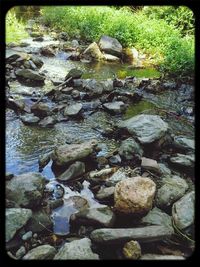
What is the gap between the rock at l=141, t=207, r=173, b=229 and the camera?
3.31 m

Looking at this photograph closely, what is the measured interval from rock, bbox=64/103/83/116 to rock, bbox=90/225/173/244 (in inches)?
126

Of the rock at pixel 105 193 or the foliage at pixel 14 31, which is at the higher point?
the rock at pixel 105 193

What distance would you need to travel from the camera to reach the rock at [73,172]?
4.19m

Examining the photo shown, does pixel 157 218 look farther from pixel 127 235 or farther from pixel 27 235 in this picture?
pixel 27 235

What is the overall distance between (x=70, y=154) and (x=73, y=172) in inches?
9.6

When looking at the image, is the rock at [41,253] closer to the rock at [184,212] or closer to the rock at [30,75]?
the rock at [184,212]

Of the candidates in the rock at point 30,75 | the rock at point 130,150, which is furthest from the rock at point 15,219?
the rock at point 30,75

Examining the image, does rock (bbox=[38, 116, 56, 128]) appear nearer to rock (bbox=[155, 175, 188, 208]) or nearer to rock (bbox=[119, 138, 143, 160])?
rock (bbox=[119, 138, 143, 160])

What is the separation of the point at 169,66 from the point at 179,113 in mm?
2850


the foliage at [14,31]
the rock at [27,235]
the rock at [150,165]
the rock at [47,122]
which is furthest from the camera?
→ the foliage at [14,31]

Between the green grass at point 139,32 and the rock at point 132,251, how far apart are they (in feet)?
21.1

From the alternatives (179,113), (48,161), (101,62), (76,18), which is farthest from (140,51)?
(48,161)

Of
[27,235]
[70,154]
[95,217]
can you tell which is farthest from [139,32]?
[27,235]

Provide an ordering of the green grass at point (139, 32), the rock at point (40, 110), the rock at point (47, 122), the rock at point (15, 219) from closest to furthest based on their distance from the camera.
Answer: the rock at point (15, 219) < the rock at point (47, 122) < the rock at point (40, 110) < the green grass at point (139, 32)
